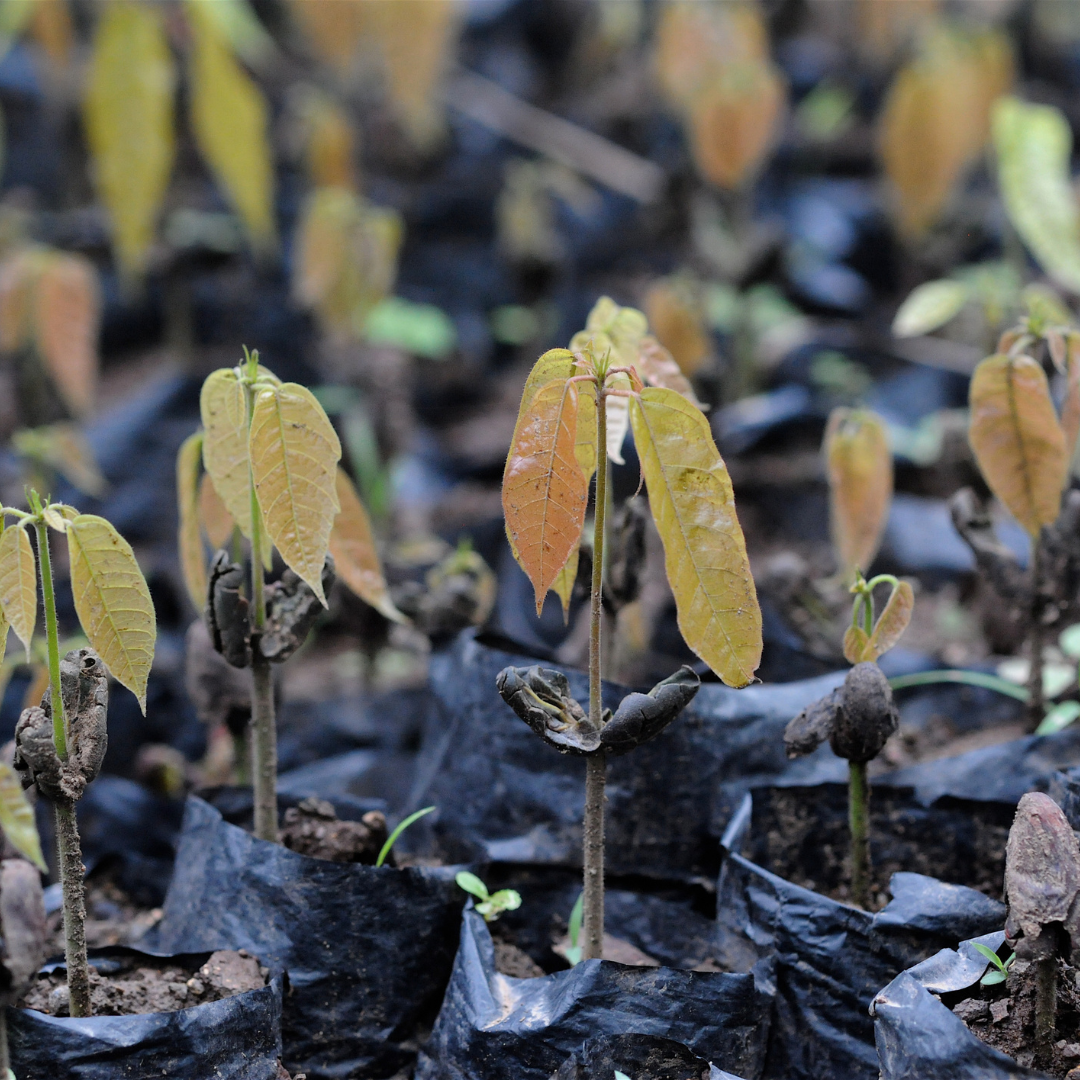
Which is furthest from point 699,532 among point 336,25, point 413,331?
point 336,25

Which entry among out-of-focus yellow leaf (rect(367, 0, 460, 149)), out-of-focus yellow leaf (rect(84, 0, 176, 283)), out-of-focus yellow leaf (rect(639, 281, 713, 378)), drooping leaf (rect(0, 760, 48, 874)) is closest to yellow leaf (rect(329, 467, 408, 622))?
drooping leaf (rect(0, 760, 48, 874))

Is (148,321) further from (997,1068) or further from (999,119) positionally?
(997,1068)

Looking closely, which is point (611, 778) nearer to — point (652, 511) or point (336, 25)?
point (652, 511)

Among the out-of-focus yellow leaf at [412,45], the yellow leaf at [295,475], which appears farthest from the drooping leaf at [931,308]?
the out-of-focus yellow leaf at [412,45]

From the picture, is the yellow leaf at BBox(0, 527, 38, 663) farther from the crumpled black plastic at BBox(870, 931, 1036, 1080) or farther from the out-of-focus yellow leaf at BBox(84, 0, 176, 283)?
the out-of-focus yellow leaf at BBox(84, 0, 176, 283)

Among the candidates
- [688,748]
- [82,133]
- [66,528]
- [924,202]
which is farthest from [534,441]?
[82,133]

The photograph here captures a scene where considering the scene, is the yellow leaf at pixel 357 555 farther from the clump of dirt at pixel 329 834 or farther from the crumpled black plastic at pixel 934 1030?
the crumpled black plastic at pixel 934 1030
